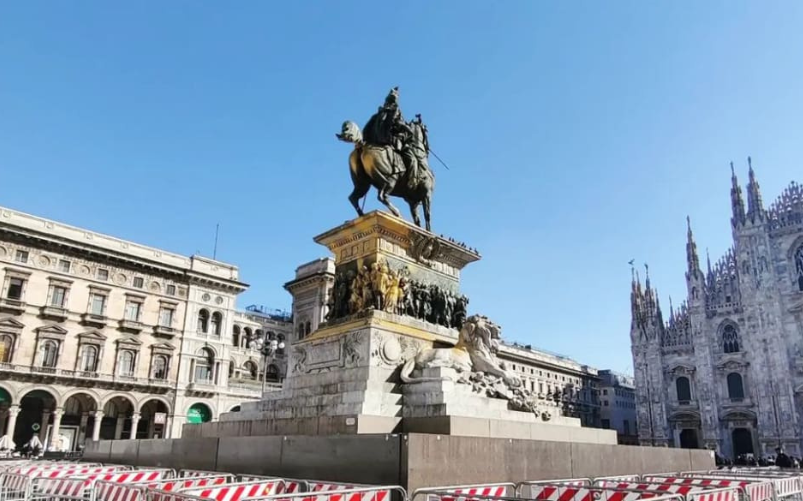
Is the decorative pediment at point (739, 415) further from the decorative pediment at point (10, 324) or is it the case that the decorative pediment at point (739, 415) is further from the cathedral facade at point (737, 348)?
the decorative pediment at point (10, 324)

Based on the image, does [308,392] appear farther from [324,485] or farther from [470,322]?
[324,485]

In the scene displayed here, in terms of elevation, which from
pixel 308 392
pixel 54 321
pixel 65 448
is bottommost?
pixel 65 448

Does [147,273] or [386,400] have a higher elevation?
[147,273]

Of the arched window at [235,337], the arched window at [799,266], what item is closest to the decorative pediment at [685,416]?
the arched window at [799,266]

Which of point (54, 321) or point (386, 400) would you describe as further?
point (54, 321)

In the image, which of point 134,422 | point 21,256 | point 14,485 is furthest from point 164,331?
point 14,485

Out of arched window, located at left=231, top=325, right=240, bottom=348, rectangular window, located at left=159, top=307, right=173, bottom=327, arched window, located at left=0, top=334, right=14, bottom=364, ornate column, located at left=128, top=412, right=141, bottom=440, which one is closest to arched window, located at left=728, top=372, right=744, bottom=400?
arched window, located at left=231, top=325, right=240, bottom=348

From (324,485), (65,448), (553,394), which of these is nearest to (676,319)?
(553,394)

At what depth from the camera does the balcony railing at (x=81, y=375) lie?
108ft

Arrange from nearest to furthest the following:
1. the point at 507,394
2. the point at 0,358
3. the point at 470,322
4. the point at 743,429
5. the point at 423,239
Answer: the point at 507,394
the point at 470,322
the point at 423,239
the point at 0,358
the point at 743,429

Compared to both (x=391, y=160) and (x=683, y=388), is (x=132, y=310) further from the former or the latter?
(x=683, y=388)

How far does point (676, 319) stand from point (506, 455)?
51651 mm

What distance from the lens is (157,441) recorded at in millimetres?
10227

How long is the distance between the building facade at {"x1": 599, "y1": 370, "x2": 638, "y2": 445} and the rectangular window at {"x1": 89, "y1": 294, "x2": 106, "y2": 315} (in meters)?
60.3
